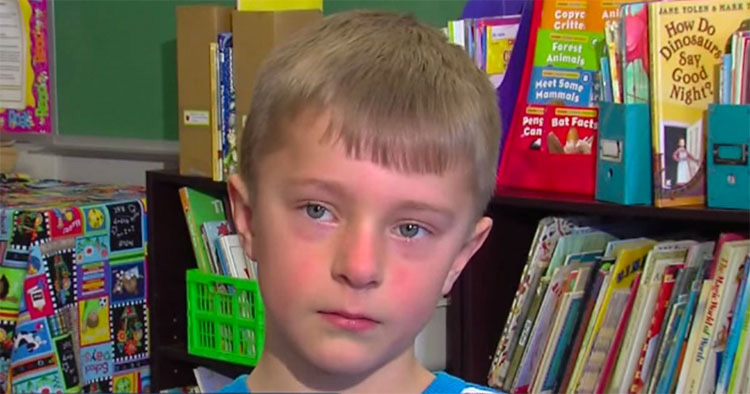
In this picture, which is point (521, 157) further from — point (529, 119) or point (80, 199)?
point (80, 199)

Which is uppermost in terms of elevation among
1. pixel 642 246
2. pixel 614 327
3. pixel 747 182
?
pixel 747 182

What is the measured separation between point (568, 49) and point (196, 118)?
0.90 meters

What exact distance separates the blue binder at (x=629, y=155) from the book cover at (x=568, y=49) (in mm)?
150

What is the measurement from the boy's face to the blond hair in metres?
0.02

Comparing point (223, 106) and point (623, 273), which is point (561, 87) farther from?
point (223, 106)

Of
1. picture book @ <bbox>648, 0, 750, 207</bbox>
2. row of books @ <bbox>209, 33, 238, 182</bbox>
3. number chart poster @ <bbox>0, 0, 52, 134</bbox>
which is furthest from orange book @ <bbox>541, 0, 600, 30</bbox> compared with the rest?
number chart poster @ <bbox>0, 0, 52, 134</bbox>

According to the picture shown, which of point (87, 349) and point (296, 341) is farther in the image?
point (87, 349)

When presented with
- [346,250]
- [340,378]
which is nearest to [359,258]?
[346,250]

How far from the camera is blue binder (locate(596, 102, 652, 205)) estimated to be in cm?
197

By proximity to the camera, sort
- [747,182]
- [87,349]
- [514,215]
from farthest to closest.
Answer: [87,349] < [514,215] < [747,182]

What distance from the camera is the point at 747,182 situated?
1.85 m

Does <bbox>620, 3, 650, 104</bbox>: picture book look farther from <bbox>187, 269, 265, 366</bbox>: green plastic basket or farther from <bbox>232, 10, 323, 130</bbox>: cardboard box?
<bbox>187, 269, 265, 366</bbox>: green plastic basket

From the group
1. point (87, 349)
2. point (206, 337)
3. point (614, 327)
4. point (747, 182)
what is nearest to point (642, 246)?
point (614, 327)

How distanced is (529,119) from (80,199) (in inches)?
46.1
